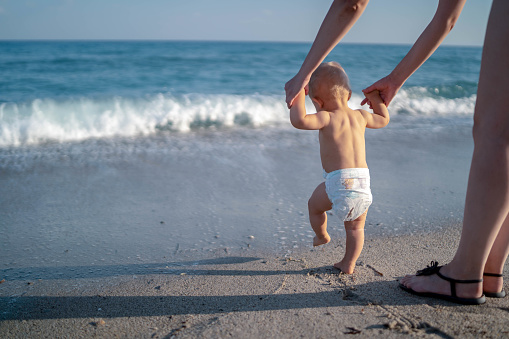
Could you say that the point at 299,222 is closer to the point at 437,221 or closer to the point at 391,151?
the point at 437,221

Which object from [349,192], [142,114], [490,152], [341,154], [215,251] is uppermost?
[490,152]

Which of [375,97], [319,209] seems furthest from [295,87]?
[319,209]

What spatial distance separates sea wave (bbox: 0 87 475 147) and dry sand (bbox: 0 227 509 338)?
3965 millimetres

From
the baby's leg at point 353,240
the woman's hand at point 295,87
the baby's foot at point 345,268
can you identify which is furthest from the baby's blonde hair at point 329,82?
the baby's foot at point 345,268

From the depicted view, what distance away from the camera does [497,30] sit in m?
1.69

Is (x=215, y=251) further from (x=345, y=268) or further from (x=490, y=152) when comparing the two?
(x=490, y=152)

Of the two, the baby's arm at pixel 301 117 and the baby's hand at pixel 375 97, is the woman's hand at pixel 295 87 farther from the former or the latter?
the baby's hand at pixel 375 97

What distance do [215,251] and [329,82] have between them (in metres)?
1.23

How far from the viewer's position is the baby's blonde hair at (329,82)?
2.31 meters

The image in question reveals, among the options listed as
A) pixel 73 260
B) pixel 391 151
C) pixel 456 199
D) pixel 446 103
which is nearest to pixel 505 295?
pixel 456 199

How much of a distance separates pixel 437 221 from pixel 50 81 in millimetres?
10841

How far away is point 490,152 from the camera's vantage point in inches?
68.9

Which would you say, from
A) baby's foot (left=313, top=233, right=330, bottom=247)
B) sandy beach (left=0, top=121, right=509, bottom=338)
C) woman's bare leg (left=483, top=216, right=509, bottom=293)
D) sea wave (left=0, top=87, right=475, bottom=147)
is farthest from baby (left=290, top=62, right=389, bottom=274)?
sea wave (left=0, top=87, right=475, bottom=147)

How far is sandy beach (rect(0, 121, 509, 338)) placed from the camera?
1885 millimetres
